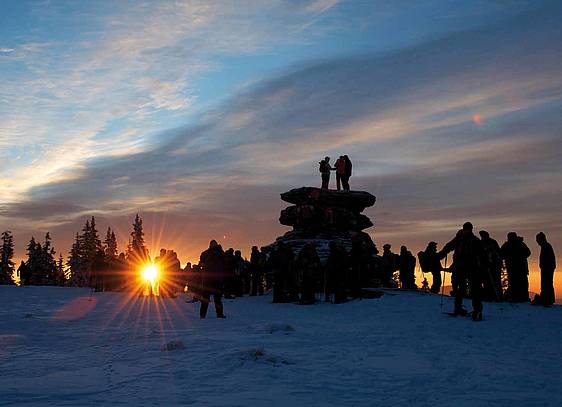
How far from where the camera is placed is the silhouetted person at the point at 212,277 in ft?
52.0

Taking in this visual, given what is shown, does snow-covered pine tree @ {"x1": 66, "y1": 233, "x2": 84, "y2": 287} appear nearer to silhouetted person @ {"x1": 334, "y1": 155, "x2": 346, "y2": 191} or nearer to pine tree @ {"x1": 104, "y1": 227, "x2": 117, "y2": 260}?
pine tree @ {"x1": 104, "y1": 227, "x2": 117, "y2": 260}

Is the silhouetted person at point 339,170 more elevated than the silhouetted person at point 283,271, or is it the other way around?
the silhouetted person at point 339,170

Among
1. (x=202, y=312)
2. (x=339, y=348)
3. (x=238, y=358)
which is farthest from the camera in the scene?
(x=202, y=312)

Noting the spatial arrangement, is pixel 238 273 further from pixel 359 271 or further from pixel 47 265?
pixel 47 265

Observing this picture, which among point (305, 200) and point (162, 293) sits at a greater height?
point (305, 200)

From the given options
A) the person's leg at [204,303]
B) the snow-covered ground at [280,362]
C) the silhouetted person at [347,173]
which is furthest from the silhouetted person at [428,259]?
the silhouetted person at [347,173]

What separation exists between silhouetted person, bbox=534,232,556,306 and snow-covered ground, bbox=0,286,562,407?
399cm

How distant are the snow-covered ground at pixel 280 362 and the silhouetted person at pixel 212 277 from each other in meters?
1.14

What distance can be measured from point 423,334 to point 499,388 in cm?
561

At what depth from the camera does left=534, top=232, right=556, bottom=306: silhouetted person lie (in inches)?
739

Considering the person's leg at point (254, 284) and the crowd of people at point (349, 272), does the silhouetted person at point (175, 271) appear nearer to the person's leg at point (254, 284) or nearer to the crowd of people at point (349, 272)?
the crowd of people at point (349, 272)

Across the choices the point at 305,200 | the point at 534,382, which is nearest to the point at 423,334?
the point at 534,382

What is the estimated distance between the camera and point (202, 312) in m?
15.9

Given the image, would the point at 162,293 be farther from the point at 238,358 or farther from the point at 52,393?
the point at 52,393
